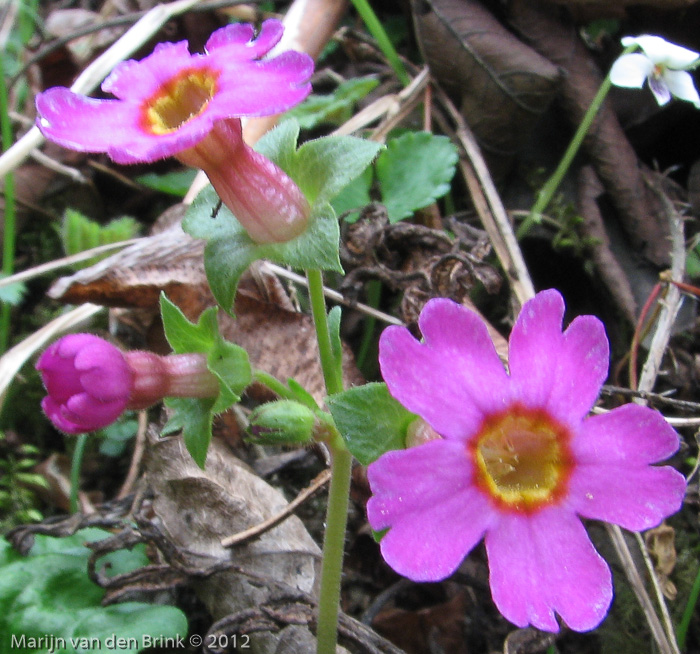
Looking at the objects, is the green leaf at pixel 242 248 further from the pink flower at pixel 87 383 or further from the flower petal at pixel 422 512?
the flower petal at pixel 422 512

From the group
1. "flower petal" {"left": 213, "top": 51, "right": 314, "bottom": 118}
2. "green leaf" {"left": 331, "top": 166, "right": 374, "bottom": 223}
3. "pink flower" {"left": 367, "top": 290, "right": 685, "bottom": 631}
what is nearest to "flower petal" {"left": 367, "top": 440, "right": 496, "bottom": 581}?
"pink flower" {"left": 367, "top": 290, "right": 685, "bottom": 631}

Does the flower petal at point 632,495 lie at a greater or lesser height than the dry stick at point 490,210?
greater

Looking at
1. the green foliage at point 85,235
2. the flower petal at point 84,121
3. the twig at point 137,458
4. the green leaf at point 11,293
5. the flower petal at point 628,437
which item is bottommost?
the twig at point 137,458

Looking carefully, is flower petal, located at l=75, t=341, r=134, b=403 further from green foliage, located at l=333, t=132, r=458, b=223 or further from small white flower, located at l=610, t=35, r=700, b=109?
small white flower, located at l=610, t=35, r=700, b=109

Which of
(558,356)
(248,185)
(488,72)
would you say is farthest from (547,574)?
(488,72)

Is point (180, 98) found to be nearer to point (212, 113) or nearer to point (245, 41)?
point (245, 41)

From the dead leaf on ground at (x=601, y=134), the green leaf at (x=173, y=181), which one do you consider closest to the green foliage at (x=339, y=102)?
the green leaf at (x=173, y=181)
